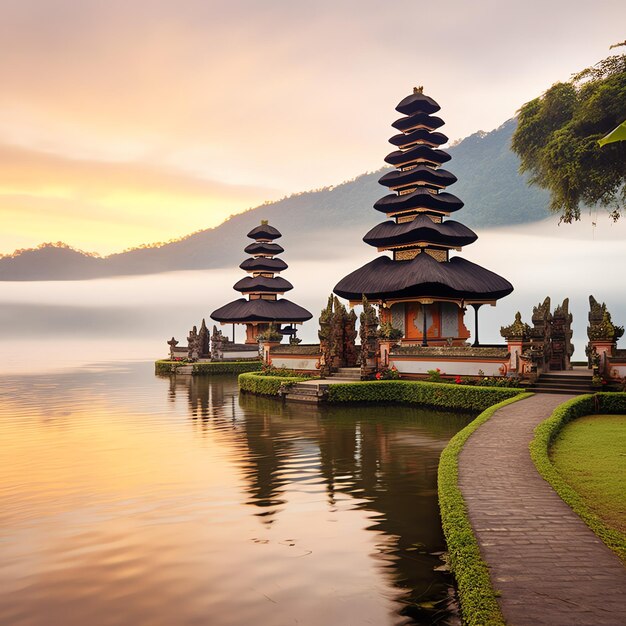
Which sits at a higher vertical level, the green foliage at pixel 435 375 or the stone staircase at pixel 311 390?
the green foliage at pixel 435 375

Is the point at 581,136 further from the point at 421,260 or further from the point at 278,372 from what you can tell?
the point at 278,372

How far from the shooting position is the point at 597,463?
11.4m

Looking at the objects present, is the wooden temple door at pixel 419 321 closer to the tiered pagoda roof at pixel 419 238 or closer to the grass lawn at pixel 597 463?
the tiered pagoda roof at pixel 419 238

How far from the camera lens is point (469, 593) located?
562cm

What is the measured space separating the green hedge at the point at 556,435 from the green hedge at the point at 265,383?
1188 cm

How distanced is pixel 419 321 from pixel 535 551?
28.6 metres

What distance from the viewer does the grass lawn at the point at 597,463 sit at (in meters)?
8.70

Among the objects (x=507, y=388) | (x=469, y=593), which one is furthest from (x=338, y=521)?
(x=507, y=388)

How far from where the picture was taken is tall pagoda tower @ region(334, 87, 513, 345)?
109ft

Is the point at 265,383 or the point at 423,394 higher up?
the point at 265,383

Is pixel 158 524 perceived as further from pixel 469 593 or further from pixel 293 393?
pixel 293 393

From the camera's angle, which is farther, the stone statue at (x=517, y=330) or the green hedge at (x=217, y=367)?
the green hedge at (x=217, y=367)

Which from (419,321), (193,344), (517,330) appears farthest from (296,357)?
(193,344)

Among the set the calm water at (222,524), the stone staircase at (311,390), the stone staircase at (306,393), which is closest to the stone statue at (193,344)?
the stone staircase at (311,390)
